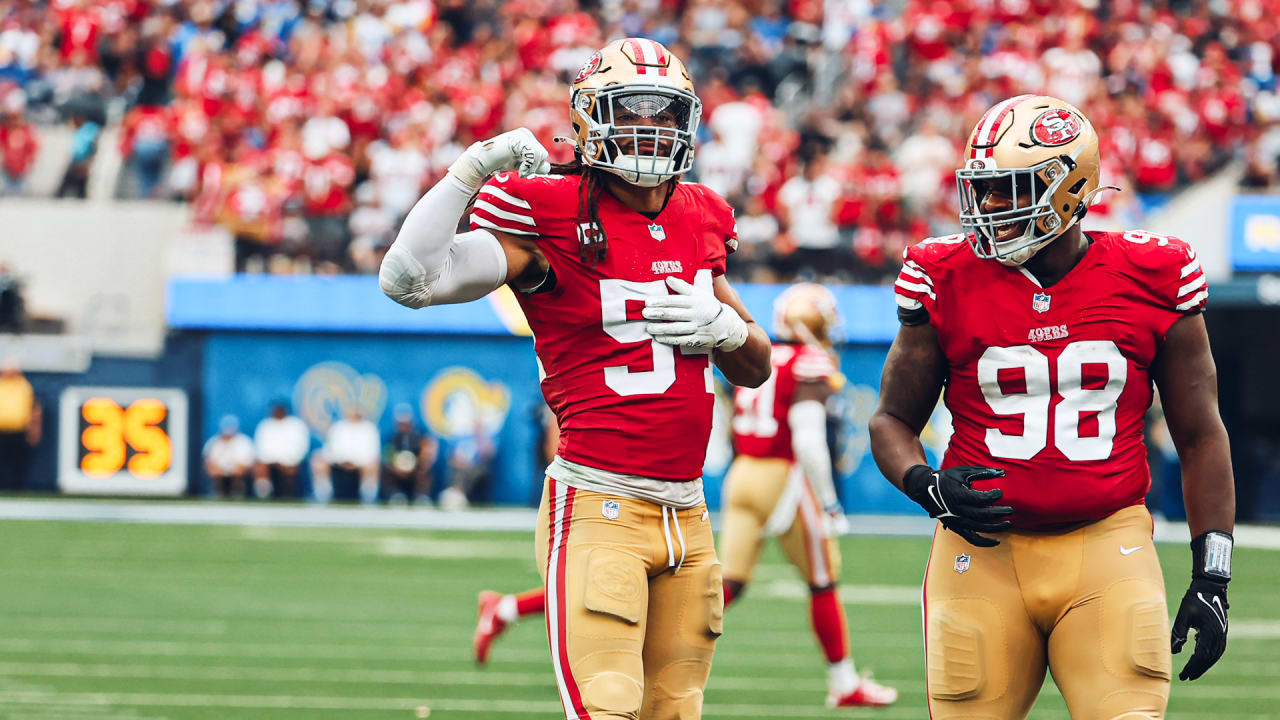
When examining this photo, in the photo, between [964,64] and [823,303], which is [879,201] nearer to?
[964,64]

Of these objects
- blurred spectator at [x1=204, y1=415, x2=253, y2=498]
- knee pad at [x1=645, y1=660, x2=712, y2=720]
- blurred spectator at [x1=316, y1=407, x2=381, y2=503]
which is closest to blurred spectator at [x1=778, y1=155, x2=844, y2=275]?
blurred spectator at [x1=316, y1=407, x2=381, y2=503]

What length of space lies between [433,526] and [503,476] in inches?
95.4

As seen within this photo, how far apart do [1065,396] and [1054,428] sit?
0.25 ft

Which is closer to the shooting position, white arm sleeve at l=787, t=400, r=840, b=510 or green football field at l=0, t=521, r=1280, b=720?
green football field at l=0, t=521, r=1280, b=720

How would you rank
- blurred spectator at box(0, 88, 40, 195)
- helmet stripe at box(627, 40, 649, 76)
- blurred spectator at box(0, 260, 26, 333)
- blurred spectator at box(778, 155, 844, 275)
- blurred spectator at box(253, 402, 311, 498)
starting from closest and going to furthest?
helmet stripe at box(627, 40, 649, 76), blurred spectator at box(778, 155, 844, 275), blurred spectator at box(253, 402, 311, 498), blurred spectator at box(0, 260, 26, 333), blurred spectator at box(0, 88, 40, 195)

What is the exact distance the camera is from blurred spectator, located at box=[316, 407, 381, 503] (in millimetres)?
17094

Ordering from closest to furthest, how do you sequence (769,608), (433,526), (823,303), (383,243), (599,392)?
(599,392) < (823,303) < (769,608) < (433,526) < (383,243)

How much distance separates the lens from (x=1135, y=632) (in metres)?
3.70

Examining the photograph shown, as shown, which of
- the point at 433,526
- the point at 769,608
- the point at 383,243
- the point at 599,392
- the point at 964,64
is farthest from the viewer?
the point at 964,64

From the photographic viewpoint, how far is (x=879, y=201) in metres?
17.2

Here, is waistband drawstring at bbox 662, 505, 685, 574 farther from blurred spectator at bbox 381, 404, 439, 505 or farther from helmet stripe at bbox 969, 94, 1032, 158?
blurred spectator at bbox 381, 404, 439, 505

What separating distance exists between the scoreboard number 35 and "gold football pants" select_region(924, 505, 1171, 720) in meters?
14.2

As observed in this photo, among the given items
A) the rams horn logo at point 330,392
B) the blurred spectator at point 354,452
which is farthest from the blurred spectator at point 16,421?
the blurred spectator at point 354,452

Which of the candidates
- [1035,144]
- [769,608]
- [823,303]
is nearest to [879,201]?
[769,608]
